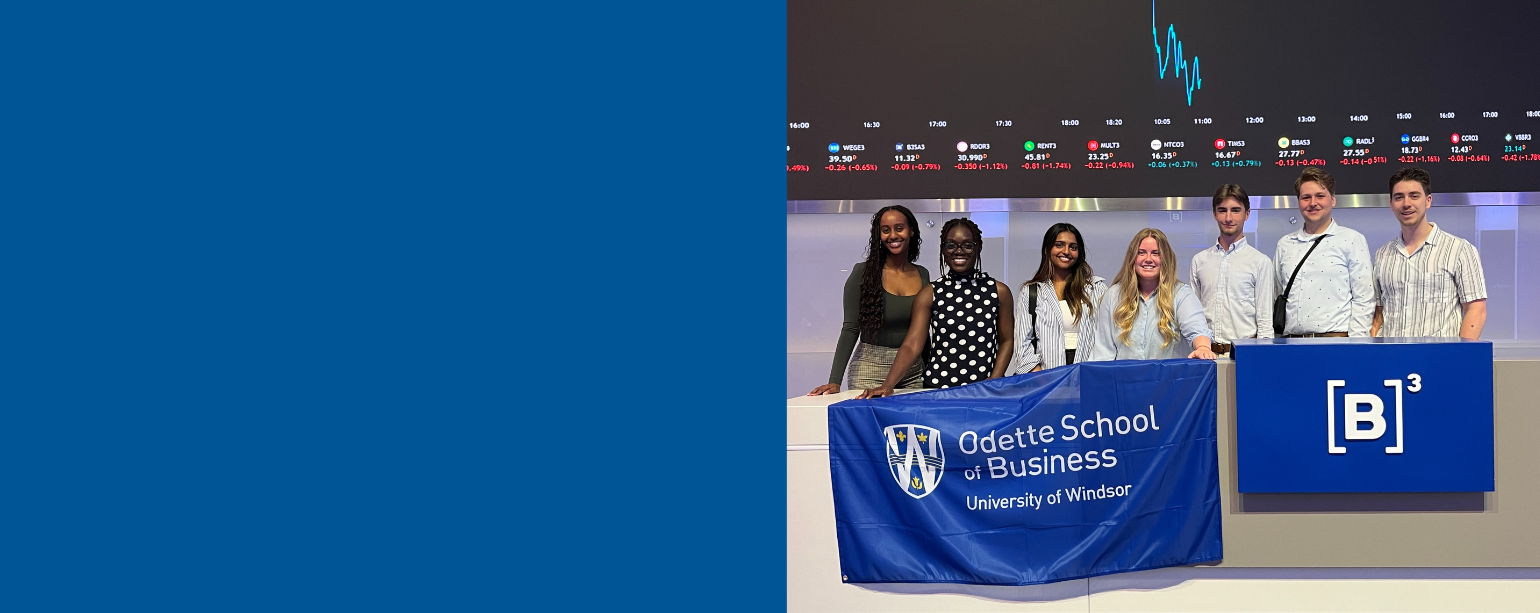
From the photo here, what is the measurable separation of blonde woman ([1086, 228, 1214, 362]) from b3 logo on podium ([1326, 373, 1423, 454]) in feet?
2.05

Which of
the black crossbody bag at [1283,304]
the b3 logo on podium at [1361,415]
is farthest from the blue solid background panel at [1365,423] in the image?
the black crossbody bag at [1283,304]

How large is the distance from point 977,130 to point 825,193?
0.78m

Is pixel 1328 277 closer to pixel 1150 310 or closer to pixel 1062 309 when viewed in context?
pixel 1150 310

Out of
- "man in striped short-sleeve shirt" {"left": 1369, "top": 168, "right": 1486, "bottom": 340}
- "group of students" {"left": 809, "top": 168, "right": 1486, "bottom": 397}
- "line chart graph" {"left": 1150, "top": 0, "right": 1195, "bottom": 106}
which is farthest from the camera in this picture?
"line chart graph" {"left": 1150, "top": 0, "right": 1195, "bottom": 106}

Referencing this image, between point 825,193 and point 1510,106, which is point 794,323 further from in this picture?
point 1510,106

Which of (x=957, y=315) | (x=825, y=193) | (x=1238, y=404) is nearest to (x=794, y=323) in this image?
(x=825, y=193)

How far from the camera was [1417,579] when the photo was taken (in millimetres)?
3389

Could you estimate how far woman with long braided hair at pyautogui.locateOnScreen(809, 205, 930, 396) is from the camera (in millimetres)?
4418

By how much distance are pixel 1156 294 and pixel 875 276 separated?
3.32 feet

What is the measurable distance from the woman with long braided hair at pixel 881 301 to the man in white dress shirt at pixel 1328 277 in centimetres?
134

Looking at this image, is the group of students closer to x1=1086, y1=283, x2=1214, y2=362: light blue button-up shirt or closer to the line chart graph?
x1=1086, y1=283, x2=1214, y2=362: light blue button-up shirt

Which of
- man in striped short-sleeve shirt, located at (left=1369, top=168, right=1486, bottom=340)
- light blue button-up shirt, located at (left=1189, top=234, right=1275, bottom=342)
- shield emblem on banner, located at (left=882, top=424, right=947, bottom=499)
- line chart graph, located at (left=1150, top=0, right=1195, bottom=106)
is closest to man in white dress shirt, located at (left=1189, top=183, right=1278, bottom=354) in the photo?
light blue button-up shirt, located at (left=1189, top=234, right=1275, bottom=342)

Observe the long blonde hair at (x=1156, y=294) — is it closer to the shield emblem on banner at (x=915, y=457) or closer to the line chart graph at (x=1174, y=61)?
the shield emblem on banner at (x=915, y=457)

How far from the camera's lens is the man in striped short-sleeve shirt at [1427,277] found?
4273 mm
